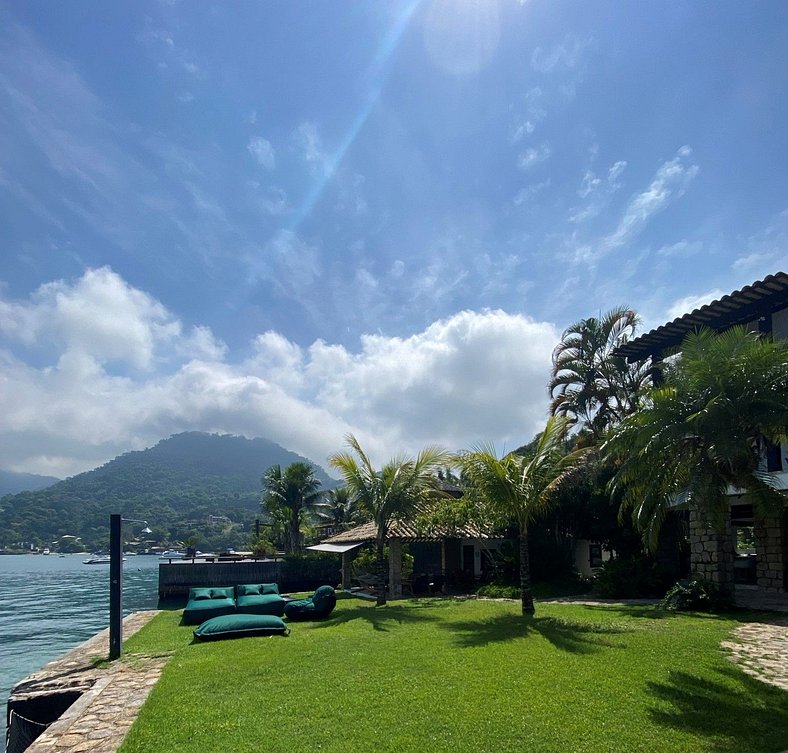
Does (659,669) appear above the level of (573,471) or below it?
below

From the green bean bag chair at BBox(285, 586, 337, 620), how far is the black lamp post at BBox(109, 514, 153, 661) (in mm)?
4539

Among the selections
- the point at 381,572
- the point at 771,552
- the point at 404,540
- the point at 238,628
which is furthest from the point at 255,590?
the point at 771,552

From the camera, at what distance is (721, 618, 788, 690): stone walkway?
7.17 m

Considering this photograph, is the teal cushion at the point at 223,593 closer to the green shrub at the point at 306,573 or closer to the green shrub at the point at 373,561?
the green shrub at the point at 373,561

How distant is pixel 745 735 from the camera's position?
16.9ft

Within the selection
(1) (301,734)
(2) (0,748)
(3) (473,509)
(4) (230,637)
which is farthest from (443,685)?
(3) (473,509)

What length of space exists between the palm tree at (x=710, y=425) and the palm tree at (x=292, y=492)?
100 ft

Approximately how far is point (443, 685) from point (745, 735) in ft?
10.1

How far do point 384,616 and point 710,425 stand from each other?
8452 mm

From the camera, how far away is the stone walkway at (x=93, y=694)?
598 cm

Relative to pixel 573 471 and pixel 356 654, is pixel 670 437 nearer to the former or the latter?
pixel 356 654

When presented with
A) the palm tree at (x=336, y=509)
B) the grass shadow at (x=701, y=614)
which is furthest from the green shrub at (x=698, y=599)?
the palm tree at (x=336, y=509)

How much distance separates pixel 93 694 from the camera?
7801 millimetres

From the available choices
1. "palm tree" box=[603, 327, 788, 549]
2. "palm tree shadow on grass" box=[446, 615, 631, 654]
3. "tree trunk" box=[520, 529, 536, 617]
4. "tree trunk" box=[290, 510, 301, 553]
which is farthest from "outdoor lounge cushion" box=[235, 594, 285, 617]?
"tree trunk" box=[290, 510, 301, 553]
